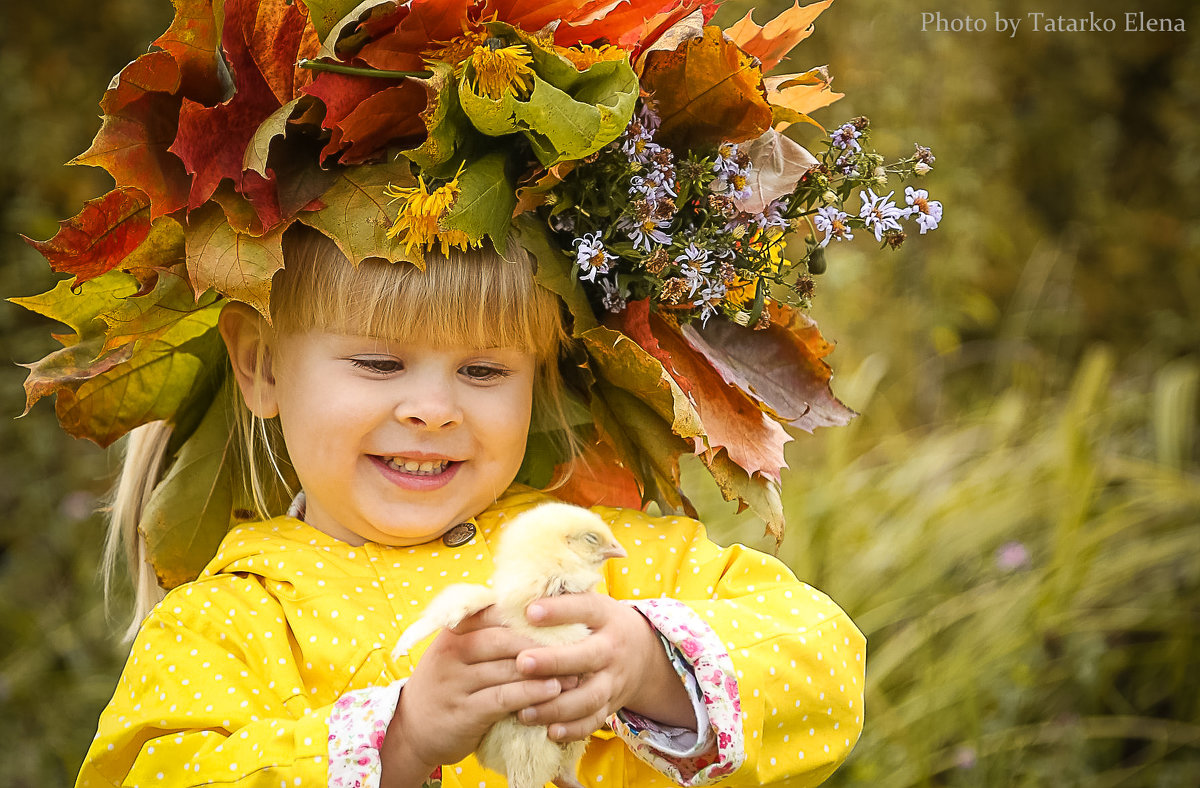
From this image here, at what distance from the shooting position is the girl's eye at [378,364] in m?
1.64

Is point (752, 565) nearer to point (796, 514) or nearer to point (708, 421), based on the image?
point (708, 421)

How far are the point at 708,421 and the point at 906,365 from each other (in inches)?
149

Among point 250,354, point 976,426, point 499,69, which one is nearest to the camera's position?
point 499,69

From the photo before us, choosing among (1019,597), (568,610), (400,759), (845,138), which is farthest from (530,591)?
(1019,597)

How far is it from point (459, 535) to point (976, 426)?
9.75ft

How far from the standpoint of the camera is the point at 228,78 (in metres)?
1.55

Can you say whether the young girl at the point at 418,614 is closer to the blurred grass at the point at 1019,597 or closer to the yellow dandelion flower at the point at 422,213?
the yellow dandelion flower at the point at 422,213

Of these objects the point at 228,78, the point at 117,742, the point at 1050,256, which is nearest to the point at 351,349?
the point at 228,78

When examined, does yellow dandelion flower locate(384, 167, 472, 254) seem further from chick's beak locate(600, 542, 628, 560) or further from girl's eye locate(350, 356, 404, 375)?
chick's beak locate(600, 542, 628, 560)

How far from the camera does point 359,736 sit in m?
1.40

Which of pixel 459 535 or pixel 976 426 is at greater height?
pixel 459 535

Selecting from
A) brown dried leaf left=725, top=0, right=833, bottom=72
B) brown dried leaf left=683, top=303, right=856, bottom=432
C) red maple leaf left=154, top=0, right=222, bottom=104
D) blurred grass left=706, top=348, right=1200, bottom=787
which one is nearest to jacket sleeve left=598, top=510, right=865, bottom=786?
brown dried leaf left=683, top=303, right=856, bottom=432

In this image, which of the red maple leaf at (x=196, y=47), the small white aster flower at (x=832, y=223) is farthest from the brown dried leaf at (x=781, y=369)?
the red maple leaf at (x=196, y=47)

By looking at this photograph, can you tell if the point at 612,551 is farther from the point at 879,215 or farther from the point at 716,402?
the point at 879,215
